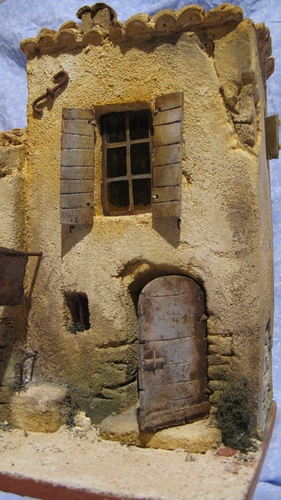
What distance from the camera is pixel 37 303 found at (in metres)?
6.04

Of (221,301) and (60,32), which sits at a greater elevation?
(60,32)

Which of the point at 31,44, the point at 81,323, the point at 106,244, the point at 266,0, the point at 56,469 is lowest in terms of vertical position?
the point at 56,469

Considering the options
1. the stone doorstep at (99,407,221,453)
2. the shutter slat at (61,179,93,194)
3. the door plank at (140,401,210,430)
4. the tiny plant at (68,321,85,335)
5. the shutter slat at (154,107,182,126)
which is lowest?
the stone doorstep at (99,407,221,453)

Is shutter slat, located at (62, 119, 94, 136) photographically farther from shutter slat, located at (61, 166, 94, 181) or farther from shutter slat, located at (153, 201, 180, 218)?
shutter slat, located at (153, 201, 180, 218)

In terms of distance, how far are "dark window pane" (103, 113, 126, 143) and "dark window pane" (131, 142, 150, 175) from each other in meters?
0.18

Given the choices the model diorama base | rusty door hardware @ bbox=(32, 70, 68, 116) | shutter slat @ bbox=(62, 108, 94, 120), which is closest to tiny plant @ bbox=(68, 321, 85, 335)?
the model diorama base

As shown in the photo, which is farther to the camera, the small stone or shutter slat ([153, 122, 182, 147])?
shutter slat ([153, 122, 182, 147])

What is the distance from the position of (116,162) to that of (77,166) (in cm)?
45

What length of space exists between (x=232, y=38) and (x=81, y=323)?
325 centimetres

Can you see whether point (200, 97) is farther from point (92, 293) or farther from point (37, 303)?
point (37, 303)

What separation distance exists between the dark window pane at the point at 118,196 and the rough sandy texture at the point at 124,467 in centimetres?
232

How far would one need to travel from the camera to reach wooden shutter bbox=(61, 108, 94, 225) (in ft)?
18.7

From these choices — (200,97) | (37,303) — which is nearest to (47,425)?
(37,303)

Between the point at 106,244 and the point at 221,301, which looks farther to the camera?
the point at 106,244
